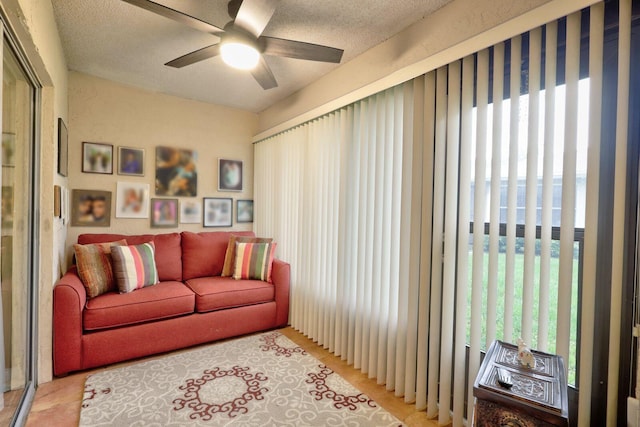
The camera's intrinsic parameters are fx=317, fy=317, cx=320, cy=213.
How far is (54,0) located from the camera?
1.93 metres

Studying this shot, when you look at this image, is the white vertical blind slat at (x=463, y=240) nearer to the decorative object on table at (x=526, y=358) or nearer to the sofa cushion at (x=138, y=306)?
the decorative object on table at (x=526, y=358)

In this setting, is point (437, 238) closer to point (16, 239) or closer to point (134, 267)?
point (16, 239)

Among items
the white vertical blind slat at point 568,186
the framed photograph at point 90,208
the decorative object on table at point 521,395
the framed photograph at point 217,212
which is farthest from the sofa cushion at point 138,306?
the white vertical blind slat at point 568,186

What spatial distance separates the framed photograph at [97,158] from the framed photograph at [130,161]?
0.29 feet

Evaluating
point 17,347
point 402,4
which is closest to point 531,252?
point 402,4

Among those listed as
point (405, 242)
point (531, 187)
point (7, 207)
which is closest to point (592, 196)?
point (531, 187)

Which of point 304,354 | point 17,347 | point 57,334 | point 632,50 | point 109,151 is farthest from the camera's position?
point 109,151

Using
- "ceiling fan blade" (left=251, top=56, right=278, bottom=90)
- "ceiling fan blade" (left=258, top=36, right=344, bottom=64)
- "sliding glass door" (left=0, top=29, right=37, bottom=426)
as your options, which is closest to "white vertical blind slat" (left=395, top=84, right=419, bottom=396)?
"ceiling fan blade" (left=258, top=36, right=344, bottom=64)

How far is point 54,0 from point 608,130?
306cm

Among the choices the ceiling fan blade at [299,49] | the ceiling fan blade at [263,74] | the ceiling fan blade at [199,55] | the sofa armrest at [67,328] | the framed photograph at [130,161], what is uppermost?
the ceiling fan blade at [199,55]

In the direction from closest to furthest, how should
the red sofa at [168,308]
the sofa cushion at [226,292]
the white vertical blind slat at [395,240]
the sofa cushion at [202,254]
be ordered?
the white vertical blind slat at [395,240], the red sofa at [168,308], the sofa cushion at [226,292], the sofa cushion at [202,254]

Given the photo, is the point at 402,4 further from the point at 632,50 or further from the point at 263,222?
the point at 263,222

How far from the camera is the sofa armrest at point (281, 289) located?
3.26 m

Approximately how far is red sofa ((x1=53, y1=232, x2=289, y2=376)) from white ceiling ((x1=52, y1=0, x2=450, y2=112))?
160 centimetres
